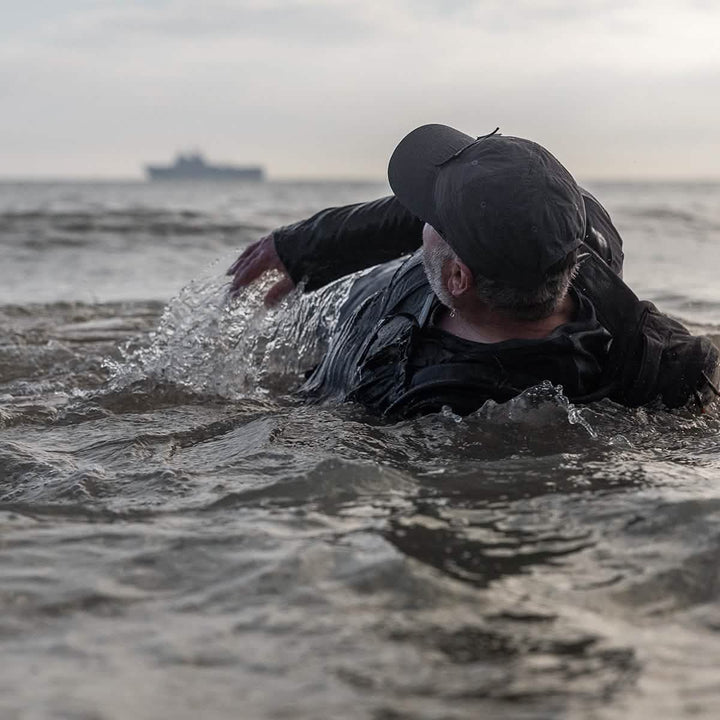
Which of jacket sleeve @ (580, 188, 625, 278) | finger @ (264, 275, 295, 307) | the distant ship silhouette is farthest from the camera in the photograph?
the distant ship silhouette

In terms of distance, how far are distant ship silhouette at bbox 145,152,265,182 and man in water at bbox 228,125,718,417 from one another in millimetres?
107435

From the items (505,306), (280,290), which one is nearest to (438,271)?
(505,306)

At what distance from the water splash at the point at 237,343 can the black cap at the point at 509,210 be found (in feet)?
4.27

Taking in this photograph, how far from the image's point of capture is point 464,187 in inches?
109

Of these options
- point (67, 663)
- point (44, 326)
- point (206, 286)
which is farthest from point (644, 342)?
point (44, 326)

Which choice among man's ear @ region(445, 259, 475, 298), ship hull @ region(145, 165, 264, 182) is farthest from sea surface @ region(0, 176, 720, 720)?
ship hull @ region(145, 165, 264, 182)

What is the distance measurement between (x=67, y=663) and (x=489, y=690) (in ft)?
2.22

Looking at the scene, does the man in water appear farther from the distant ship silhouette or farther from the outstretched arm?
the distant ship silhouette

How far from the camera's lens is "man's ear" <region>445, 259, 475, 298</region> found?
2831 millimetres

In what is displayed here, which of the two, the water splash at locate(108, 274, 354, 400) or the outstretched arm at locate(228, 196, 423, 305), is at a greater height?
the outstretched arm at locate(228, 196, 423, 305)

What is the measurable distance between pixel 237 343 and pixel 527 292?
200 centimetres

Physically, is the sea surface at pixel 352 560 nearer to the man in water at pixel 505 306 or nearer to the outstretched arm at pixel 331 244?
the man in water at pixel 505 306

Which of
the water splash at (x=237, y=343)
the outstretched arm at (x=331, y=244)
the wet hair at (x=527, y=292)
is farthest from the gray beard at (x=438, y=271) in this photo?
the water splash at (x=237, y=343)

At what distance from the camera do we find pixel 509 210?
8.81 ft
